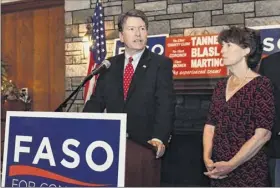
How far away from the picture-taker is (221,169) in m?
1.95

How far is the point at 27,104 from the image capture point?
5.82 metres

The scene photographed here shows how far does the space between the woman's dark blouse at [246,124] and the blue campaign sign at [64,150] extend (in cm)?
64

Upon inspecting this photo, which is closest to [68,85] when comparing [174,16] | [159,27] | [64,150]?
[159,27]

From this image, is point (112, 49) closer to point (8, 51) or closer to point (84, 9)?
point (84, 9)

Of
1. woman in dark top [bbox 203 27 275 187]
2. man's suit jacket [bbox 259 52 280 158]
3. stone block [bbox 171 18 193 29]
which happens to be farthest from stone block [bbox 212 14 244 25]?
woman in dark top [bbox 203 27 275 187]

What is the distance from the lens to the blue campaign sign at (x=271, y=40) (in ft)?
13.1

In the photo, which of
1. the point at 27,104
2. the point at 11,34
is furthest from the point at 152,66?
the point at 11,34

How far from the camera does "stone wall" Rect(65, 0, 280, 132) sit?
4445mm

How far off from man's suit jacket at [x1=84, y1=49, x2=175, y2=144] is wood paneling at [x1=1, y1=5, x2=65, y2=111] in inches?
133

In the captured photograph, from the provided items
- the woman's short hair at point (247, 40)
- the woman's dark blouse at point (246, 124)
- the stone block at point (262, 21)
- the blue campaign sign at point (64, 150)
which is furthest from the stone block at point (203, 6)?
the blue campaign sign at point (64, 150)

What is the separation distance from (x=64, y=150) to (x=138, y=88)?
2.66 ft

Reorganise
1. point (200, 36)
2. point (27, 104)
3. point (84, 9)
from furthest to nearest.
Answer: point (27, 104) → point (84, 9) → point (200, 36)

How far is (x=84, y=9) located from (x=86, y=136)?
4085 mm

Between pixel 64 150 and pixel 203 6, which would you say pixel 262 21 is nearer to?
pixel 203 6
